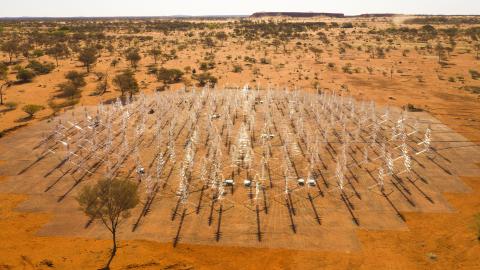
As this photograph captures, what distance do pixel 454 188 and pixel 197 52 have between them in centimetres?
5914

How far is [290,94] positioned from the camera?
135ft

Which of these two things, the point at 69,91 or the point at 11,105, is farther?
the point at 69,91

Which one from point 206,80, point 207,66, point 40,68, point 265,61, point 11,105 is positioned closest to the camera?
point 11,105

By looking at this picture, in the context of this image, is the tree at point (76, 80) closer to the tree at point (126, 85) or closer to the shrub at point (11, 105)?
the tree at point (126, 85)

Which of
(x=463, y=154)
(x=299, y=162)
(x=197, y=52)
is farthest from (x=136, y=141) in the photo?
(x=197, y=52)

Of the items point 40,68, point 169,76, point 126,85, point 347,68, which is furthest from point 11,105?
point 347,68

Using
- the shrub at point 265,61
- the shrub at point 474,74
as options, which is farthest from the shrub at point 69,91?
the shrub at point 474,74

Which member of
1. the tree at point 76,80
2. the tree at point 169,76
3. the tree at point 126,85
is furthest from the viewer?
the tree at point 169,76

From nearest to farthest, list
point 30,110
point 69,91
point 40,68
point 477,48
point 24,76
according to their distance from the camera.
→ point 30,110
point 69,91
point 24,76
point 40,68
point 477,48

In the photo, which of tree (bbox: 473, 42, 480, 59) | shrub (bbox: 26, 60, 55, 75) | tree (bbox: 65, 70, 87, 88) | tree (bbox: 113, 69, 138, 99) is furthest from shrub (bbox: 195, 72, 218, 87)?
tree (bbox: 473, 42, 480, 59)

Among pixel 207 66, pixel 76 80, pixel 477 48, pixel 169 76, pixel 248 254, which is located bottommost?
pixel 248 254

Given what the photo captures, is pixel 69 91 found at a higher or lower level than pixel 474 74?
lower

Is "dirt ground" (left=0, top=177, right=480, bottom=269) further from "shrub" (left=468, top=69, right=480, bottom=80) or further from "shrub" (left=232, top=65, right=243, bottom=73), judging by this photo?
"shrub" (left=468, top=69, right=480, bottom=80)

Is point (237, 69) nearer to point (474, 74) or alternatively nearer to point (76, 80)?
point (76, 80)
